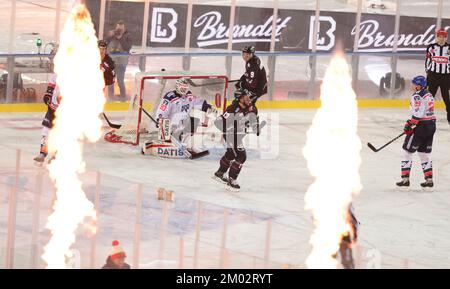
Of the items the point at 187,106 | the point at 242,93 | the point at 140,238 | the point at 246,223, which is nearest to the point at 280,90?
the point at 187,106

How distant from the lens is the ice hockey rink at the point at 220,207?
49.7 ft

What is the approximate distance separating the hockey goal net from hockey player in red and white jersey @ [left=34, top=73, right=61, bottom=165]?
6.82 feet

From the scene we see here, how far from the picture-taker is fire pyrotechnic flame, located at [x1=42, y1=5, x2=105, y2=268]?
639 inches

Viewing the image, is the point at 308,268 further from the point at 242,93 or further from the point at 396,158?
the point at 396,158

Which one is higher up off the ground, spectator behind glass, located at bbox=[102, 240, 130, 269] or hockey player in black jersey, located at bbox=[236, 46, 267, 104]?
hockey player in black jersey, located at bbox=[236, 46, 267, 104]

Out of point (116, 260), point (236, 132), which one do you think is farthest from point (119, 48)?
point (116, 260)

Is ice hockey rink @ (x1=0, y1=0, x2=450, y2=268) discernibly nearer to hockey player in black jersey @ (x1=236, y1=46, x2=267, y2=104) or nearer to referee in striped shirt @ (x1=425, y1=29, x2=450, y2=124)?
referee in striped shirt @ (x1=425, y1=29, x2=450, y2=124)

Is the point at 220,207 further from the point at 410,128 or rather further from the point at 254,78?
the point at 254,78

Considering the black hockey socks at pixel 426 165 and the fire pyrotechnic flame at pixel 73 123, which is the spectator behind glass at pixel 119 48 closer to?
the fire pyrotechnic flame at pixel 73 123

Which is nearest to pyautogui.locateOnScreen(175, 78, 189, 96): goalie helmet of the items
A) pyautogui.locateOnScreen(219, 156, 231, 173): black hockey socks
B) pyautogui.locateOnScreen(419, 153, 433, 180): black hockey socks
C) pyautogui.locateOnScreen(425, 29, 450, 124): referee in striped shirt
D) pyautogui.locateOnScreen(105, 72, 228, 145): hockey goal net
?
pyautogui.locateOnScreen(105, 72, 228, 145): hockey goal net

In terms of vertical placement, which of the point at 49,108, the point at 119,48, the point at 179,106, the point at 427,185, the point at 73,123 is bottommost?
the point at 427,185

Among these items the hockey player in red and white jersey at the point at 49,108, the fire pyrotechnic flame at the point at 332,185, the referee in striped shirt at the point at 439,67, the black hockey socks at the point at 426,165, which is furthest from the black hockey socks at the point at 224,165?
the referee in striped shirt at the point at 439,67

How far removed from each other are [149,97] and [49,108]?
3.33m

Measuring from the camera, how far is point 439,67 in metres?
23.9
